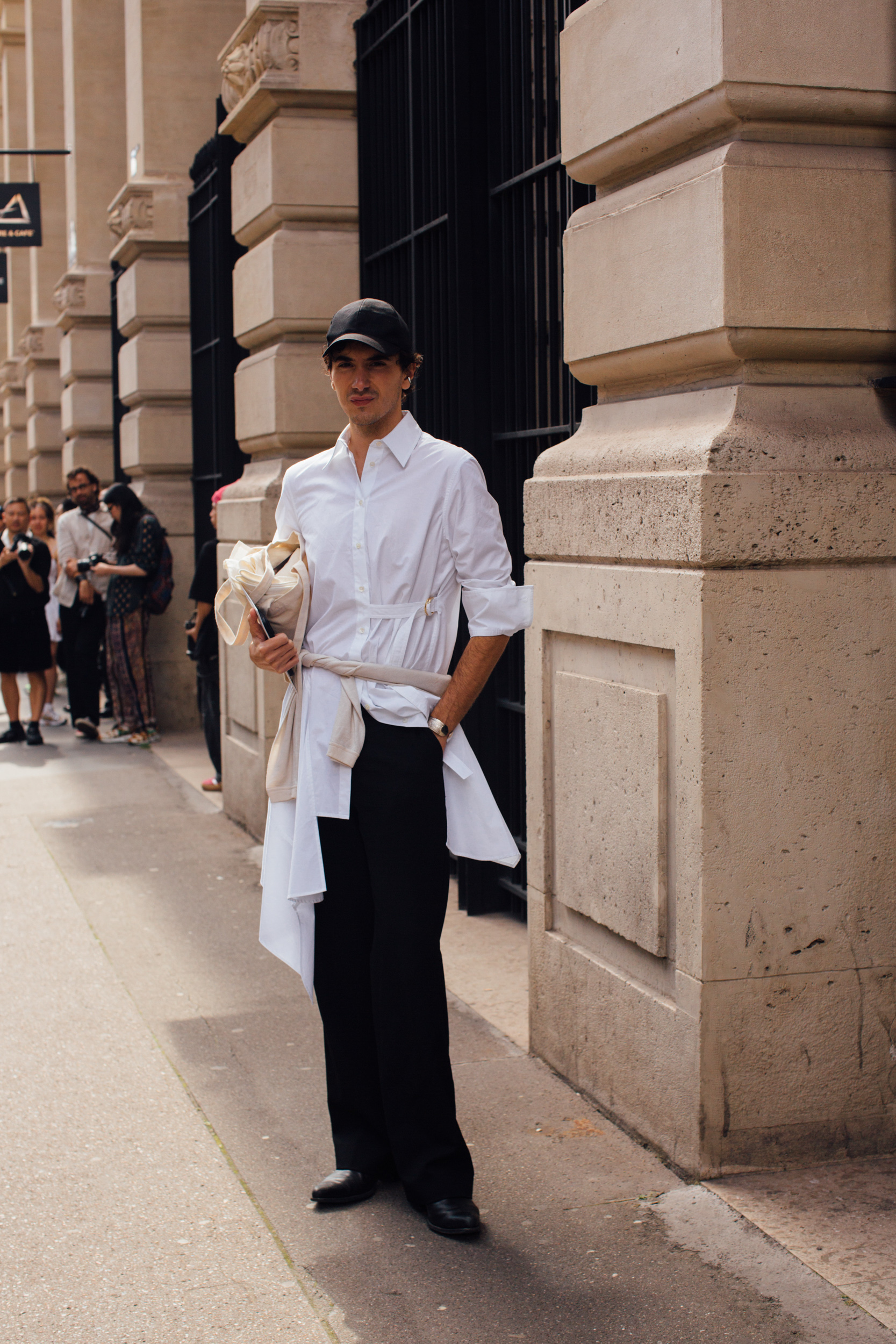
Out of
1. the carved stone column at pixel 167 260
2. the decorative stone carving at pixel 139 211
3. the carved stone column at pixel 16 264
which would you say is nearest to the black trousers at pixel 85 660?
the carved stone column at pixel 167 260

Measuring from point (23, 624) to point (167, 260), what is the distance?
3096 mm

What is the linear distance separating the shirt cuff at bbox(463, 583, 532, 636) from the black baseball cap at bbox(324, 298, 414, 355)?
58cm

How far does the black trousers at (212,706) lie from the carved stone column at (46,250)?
12245 millimetres

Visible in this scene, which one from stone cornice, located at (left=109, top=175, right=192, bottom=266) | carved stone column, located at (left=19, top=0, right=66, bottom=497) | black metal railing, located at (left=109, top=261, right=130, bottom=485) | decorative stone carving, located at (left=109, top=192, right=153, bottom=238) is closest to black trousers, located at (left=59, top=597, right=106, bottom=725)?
black metal railing, located at (left=109, top=261, right=130, bottom=485)

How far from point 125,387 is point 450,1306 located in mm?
10863

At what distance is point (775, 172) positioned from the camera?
11.6 ft

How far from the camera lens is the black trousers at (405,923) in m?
3.49

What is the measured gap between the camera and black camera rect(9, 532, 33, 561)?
11.8m

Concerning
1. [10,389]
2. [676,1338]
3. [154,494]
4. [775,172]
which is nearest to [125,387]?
[154,494]

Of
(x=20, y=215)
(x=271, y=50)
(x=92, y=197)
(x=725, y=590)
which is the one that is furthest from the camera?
(x=20, y=215)

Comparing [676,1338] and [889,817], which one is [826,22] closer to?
[889,817]

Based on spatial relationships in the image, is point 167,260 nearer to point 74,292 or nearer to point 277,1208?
point 74,292

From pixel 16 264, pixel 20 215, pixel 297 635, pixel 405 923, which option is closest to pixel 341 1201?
pixel 405 923

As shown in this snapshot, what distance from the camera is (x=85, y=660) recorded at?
478 inches
